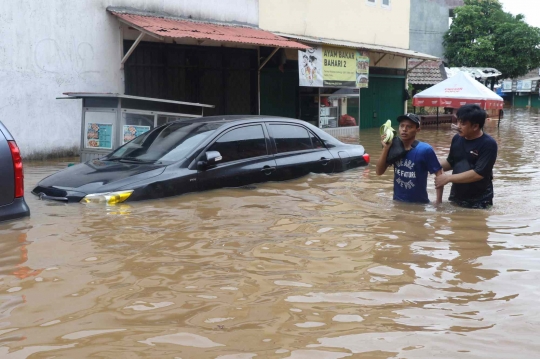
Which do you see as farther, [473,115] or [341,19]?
[341,19]

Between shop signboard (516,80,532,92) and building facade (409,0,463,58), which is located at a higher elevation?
building facade (409,0,463,58)

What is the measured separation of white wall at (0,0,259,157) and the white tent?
532 inches

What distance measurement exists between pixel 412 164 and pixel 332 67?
45.5ft

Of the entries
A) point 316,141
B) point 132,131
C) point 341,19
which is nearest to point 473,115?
point 316,141

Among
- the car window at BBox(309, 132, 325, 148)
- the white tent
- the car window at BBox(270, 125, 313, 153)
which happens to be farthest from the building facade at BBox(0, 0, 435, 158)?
the white tent

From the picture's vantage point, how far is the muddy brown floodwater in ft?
12.4

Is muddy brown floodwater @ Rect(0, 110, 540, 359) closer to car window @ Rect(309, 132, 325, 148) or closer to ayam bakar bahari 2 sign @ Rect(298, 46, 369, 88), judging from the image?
car window @ Rect(309, 132, 325, 148)

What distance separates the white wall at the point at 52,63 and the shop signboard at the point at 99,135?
313 centimetres

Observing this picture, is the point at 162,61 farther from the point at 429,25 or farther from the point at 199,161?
the point at 429,25

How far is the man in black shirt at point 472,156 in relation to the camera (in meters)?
6.73

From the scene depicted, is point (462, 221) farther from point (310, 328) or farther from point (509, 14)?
point (509, 14)

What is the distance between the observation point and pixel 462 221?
7.03 m

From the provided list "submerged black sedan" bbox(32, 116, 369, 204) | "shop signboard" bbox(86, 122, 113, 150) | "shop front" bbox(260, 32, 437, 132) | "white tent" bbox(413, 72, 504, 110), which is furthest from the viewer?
"white tent" bbox(413, 72, 504, 110)

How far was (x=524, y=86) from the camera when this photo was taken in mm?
59344
